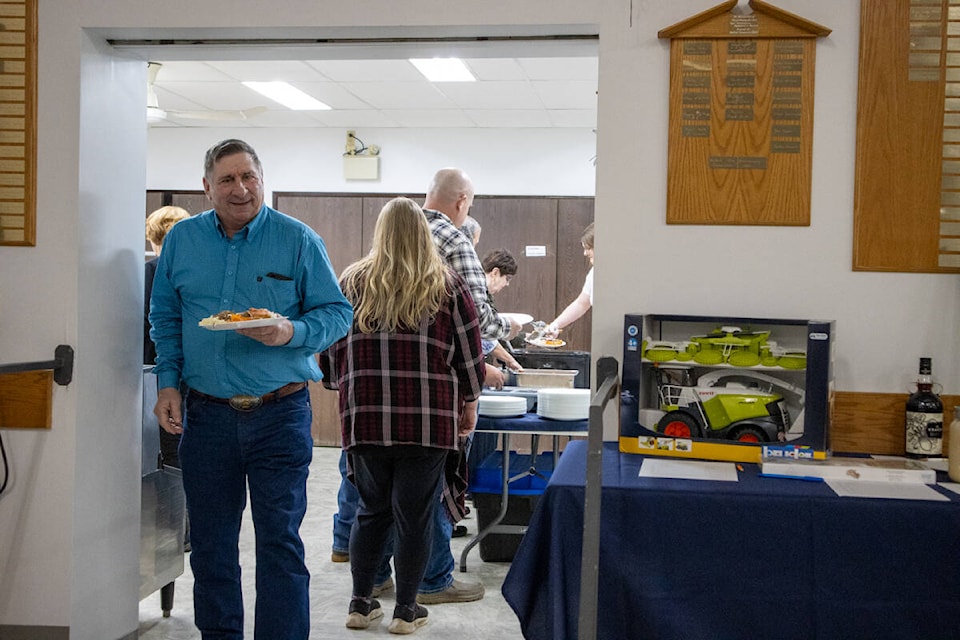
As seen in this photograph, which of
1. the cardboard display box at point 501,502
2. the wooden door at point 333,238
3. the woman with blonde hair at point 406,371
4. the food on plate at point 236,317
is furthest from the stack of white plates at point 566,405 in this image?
the wooden door at point 333,238

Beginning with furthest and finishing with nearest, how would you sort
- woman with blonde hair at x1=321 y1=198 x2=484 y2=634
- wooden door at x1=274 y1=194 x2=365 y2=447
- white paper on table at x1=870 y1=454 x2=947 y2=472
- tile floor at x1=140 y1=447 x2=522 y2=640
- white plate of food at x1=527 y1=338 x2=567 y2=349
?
wooden door at x1=274 y1=194 x2=365 y2=447 < white plate of food at x1=527 y1=338 x2=567 y2=349 < tile floor at x1=140 y1=447 x2=522 y2=640 < woman with blonde hair at x1=321 y1=198 x2=484 y2=634 < white paper on table at x1=870 y1=454 x2=947 y2=472

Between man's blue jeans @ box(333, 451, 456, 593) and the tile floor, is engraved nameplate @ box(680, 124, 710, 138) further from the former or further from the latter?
the tile floor

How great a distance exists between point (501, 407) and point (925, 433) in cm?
163

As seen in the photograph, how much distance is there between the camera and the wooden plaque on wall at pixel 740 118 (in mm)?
2559

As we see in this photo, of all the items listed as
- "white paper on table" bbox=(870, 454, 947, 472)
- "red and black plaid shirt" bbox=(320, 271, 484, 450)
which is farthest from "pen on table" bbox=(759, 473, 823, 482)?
"red and black plaid shirt" bbox=(320, 271, 484, 450)

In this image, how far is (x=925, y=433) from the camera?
2.38 meters

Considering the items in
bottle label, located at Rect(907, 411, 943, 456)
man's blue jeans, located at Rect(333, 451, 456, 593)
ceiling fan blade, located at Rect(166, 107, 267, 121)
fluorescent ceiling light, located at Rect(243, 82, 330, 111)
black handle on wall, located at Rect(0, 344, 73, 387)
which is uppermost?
fluorescent ceiling light, located at Rect(243, 82, 330, 111)

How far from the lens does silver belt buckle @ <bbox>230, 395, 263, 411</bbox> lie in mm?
2553

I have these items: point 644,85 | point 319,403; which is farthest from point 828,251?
point 319,403

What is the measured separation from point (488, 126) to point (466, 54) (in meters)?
4.75

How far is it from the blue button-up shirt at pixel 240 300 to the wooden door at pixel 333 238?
4.92 metres

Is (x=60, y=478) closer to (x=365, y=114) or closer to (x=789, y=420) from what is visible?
(x=789, y=420)

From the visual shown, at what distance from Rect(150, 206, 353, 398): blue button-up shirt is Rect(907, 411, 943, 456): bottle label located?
59.8 inches

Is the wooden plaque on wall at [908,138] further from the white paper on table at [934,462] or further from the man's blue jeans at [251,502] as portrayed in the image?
the man's blue jeans at [251,502]
